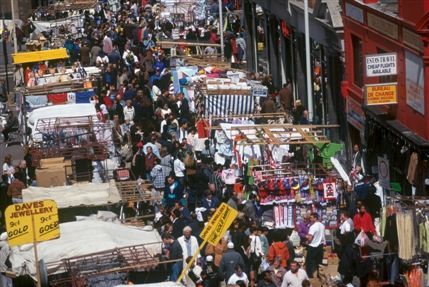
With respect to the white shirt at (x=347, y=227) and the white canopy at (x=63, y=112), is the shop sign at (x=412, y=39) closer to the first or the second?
the white shirt at (x=347, y=227)

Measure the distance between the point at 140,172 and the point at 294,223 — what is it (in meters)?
7.60

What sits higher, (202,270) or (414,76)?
(414,76)

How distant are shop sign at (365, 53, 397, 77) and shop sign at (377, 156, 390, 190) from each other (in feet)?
5.84

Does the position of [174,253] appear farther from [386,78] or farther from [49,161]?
[386,78]

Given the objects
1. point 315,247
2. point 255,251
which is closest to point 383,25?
point 315,247

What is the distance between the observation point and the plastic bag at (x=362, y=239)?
25938mm

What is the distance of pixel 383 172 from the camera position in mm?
30906

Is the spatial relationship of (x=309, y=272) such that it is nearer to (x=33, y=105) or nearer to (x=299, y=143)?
(x=299, y=143)

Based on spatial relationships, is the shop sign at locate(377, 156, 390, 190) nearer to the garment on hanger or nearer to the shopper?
the garment on hanger

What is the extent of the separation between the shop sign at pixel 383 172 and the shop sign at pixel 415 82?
142 cm

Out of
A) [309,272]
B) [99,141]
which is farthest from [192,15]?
[309,272]

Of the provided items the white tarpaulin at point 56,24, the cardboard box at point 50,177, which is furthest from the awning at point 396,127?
the white tarpaulin at point 56,24

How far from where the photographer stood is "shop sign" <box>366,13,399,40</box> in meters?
31.2

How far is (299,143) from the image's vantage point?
30.8 meters
